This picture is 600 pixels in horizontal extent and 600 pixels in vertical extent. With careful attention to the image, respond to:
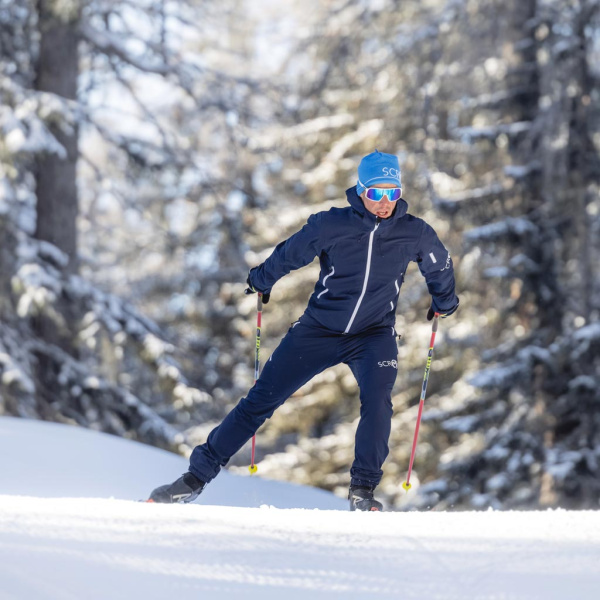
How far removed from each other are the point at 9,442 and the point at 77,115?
5.25 meters

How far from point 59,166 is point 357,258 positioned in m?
7.73

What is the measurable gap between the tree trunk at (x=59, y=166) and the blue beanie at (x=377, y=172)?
729 centimetres

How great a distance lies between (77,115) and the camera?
10.6 metres

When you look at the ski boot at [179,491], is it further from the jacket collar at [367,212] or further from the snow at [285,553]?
the jacket collar at [367,212]

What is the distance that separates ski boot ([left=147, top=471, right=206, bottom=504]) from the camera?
4.78m

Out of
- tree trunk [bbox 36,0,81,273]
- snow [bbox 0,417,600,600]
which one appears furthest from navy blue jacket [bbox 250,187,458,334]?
tree trunk [bbox 36,0,81,273]

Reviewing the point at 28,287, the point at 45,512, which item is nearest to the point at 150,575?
the point at 45,512

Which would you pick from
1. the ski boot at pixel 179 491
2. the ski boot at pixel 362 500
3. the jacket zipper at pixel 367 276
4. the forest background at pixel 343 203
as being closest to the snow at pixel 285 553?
the ski boot at pixel 362 500

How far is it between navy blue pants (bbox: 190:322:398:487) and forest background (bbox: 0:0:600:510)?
18.4 ft

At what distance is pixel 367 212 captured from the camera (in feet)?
15.8

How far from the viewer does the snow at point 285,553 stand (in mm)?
2820

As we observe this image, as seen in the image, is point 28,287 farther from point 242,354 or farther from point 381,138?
point 242,354

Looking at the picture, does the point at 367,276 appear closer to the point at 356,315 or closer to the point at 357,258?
the point at 357,258

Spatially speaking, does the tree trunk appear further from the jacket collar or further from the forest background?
the jacket collar
